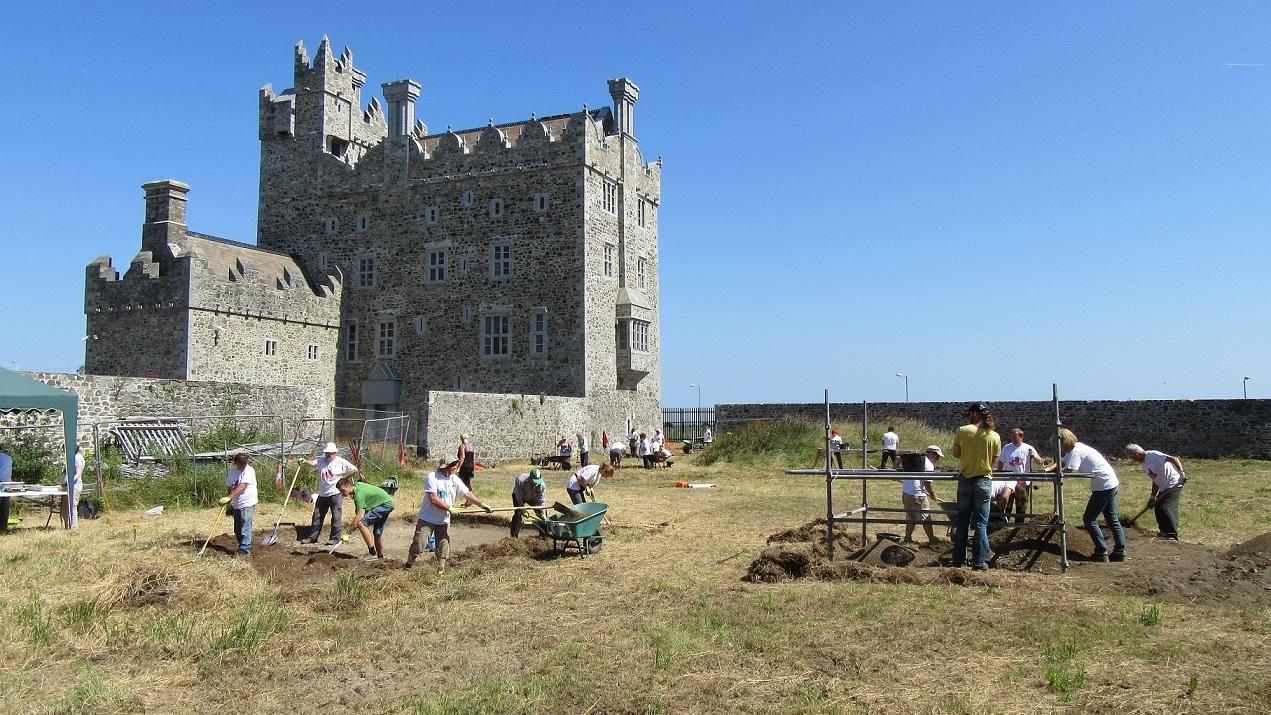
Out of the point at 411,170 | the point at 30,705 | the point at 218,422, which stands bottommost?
the point at 30,705

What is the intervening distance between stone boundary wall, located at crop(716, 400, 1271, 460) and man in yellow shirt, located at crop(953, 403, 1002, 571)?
866 inches

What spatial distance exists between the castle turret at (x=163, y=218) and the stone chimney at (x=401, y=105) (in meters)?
9.12

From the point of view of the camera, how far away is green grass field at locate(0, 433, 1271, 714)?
7086 mm

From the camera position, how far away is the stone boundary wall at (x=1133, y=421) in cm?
3412

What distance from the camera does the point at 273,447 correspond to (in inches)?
913

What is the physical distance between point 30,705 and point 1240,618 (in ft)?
32.2

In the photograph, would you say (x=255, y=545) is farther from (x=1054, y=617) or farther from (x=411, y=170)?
(x=411, y=170)

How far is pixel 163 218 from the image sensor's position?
34.6 m

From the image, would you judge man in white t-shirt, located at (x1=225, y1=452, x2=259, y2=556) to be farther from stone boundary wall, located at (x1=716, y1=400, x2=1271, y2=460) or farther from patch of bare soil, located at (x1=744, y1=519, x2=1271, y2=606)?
stone boundary wall, located at (x1=716, y1=400, x2=1271, y2=460)

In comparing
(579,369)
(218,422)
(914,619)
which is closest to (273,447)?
(218,422)

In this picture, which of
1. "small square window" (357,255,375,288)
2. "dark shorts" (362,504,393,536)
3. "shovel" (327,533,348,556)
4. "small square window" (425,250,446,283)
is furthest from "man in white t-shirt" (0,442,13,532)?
"small square window" (357,255,375,288)

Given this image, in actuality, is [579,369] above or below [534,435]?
above

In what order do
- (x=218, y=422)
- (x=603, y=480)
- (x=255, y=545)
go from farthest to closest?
(x=603, y=480), (x=218, y=422), (x=255, y=545)

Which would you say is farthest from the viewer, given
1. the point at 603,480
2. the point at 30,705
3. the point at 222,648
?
the point at 603,480
